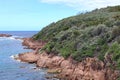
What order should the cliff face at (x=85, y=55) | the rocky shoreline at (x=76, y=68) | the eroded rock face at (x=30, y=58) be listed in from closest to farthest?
the rocky shoreline at (x=76, y=68)
the cliff face at (x=85, y=55)
the eroded rock face at (x=30, y=58)

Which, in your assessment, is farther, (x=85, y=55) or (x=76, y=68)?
(x=85, y=55)

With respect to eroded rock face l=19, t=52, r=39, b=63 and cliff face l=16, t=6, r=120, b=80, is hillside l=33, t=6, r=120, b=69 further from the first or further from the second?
eroded rock face l=19, t=52, r=39, b=63

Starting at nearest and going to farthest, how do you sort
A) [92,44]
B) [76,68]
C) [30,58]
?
[76,68]
[92,44]
[30,58]

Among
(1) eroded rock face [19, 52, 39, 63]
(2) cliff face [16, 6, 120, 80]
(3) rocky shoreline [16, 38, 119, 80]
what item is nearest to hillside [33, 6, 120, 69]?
(2) cliff face [16, 6, 120, 80]

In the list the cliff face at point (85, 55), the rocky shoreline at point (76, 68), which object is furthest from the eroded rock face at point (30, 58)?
the rocky shoreline at point (76, 68)

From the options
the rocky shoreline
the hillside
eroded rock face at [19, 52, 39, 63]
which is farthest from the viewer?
eroded rock face at [19, 52, 39, 63]

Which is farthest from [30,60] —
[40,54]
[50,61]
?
[50,61]

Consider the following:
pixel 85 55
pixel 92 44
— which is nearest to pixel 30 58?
pixel 92 44

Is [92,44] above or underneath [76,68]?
above

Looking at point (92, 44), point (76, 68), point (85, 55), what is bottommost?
point (76, 68)

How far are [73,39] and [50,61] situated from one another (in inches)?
201

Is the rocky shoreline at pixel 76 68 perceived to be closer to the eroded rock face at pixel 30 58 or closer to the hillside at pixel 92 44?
the hillside at pixel 92 44

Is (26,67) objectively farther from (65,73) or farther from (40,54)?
(65,73)

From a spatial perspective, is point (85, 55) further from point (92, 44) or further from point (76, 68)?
point (92, 44)
